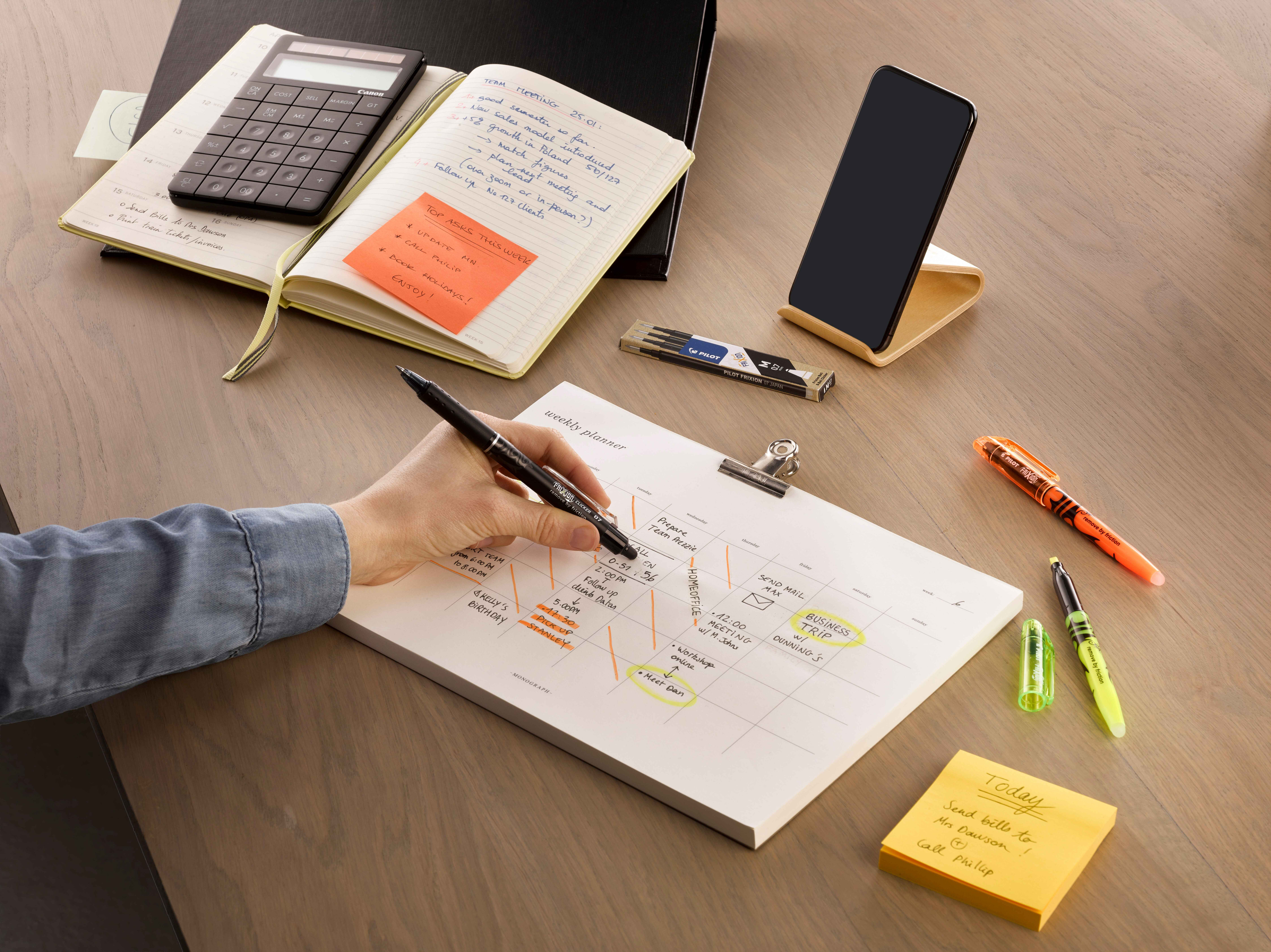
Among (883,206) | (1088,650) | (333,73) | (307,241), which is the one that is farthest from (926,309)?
(333,73)

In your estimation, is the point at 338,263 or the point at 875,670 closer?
the point at 875,670

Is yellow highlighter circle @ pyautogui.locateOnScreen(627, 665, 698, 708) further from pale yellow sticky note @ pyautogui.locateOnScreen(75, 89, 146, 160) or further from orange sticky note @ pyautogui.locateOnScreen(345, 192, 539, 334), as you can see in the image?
pale yellow sticky note @ pyautogui.locateOnScreen(75, 89, 146, 160)

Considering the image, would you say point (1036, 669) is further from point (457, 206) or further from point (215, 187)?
point (215, 187)

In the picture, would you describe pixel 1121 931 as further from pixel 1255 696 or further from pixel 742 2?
pixel 742 2

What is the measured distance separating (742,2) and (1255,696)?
1.07 m

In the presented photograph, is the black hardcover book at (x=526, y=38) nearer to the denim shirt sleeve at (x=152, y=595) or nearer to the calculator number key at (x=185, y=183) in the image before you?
the calculator number key at (x=185, y=183)

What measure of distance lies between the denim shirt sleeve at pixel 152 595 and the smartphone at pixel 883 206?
1.57 ft

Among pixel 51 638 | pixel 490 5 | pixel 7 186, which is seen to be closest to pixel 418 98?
pixel 490 5

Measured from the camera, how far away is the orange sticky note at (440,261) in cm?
91

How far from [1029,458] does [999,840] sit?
0.33 metres

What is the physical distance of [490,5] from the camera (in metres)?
1.22

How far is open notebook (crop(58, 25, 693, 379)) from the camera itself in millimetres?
914

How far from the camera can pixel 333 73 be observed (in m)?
1.10

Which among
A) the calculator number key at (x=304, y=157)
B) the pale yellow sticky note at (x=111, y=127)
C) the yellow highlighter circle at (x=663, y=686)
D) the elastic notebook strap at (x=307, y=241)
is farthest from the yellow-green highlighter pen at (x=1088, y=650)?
→ the pale yellow sticky note at (x=111, y=127)
